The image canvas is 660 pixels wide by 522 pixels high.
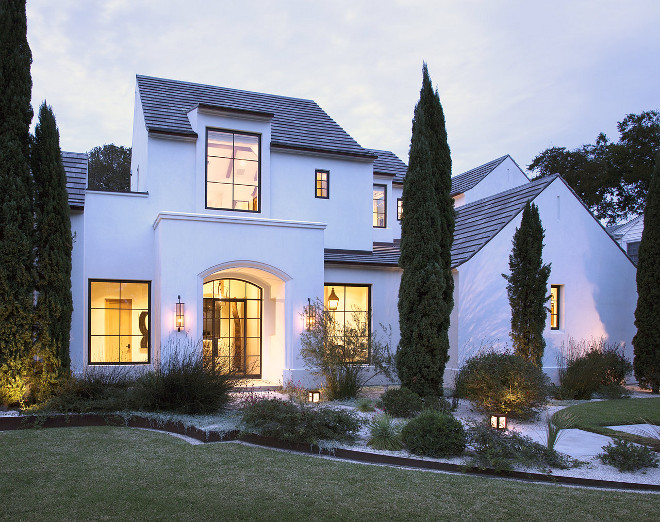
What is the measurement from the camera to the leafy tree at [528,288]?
42.9 ft

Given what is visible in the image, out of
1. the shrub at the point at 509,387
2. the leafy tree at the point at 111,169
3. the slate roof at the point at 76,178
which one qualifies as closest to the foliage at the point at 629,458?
the shrub at the point at 509,387

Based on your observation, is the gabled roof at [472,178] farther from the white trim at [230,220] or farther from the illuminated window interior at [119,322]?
the illuminated window interior at [119,322]

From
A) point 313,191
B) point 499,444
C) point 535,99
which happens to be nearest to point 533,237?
point 313,191

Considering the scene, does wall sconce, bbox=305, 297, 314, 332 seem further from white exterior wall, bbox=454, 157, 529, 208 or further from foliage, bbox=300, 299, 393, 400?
white exterior wall, bbox=454, 157, 529, 208

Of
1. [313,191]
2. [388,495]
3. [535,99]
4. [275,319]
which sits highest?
[535,99]

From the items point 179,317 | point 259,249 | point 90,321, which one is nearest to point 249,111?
point 259,249

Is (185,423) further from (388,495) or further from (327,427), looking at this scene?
(388,495)

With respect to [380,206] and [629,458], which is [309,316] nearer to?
[380,206]

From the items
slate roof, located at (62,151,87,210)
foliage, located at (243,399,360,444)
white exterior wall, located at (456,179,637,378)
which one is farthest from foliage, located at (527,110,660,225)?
foliage, located at (243,399,360,444)

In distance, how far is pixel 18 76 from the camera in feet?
34.1

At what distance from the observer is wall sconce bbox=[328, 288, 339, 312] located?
48.4 ft

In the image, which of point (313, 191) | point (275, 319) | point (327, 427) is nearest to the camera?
point (327, 427)

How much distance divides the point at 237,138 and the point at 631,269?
38.0 feet

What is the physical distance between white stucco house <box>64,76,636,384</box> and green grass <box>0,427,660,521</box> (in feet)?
16.7
